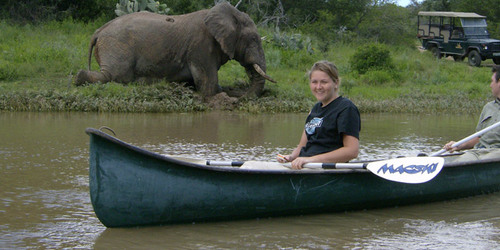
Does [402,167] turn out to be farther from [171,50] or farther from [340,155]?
[171,50]

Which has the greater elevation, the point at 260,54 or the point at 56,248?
the point at 260,54

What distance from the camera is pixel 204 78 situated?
47.0ft

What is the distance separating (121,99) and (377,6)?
17.7m

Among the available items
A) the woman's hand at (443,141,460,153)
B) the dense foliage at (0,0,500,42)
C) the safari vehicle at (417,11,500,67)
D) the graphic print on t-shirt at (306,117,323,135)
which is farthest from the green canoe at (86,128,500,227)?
the safari vehicle at (417,11,500,67)

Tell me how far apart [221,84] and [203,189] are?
34.2 ft

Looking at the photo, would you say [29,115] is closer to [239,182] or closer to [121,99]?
[121,99]

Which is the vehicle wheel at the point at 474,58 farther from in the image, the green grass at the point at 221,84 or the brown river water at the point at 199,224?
the brown river water at the point at 199,224

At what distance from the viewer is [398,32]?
91.4ft

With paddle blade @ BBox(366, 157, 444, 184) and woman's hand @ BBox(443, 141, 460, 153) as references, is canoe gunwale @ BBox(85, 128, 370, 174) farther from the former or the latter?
woman's hand @ BBox(443, 141, 460, 153)

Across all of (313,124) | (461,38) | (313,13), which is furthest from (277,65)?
(313,124)

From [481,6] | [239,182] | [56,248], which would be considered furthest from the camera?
[481,6]

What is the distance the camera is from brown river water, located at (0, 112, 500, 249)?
549cm

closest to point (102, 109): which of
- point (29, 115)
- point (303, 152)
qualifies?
point (29, 115)

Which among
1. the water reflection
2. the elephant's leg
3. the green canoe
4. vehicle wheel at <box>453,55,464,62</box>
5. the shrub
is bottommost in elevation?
the water reflection
